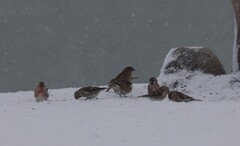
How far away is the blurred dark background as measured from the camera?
393 feet

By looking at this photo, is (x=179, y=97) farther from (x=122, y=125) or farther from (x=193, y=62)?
(x=193, y=62)

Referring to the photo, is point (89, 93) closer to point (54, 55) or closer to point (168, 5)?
point (54, 55)

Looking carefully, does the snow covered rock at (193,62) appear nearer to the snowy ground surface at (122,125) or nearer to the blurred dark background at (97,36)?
the snowy ground surface at (122,125)

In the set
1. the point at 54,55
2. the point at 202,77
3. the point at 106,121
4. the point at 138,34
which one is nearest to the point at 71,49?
the point at 54,55

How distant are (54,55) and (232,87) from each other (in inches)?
4463

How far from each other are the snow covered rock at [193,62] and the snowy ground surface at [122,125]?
8.69 metres

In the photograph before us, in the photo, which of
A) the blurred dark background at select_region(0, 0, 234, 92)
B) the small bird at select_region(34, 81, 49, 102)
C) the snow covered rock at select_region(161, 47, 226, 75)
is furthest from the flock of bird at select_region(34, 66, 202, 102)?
the blurred dark background at select_region(0, 0, 234, 92)

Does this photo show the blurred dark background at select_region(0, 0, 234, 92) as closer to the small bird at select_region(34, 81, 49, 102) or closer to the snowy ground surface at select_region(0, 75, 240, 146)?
the small bird at select_region(34, 81, 49, 102)

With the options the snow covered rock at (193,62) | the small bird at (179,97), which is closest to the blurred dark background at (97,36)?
the snow covered rock at (193,62)

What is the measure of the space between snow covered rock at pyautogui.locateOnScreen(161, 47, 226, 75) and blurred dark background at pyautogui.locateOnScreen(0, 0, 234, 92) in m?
88.0

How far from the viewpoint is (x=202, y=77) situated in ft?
66.6

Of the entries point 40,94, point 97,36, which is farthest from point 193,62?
point 97,36

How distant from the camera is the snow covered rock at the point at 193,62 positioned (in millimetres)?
21234

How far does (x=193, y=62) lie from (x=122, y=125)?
12.0 m
